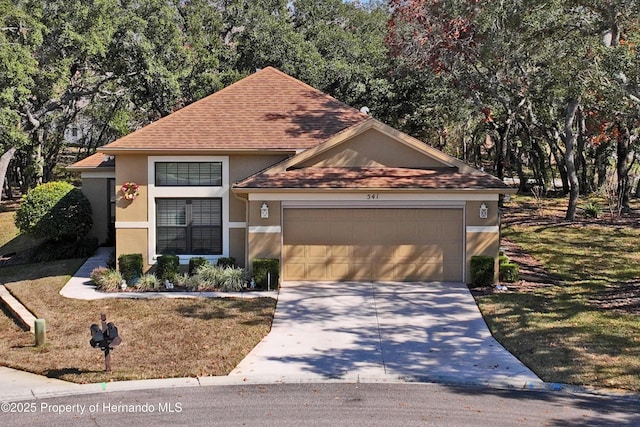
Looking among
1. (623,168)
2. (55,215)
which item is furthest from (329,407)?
(623,168)

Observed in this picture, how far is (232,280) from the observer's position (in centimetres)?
1577

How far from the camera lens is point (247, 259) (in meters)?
16.4

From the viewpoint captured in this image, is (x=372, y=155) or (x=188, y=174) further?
(x=188, y=174)

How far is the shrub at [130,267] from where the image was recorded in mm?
16344

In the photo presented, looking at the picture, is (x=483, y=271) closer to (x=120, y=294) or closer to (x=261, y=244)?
(x=261, y=244)

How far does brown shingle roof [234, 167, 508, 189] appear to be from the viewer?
15.9 metres

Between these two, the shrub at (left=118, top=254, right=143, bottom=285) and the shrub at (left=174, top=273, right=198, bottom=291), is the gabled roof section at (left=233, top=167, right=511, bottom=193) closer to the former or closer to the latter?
the shrub at (left=174, top=273, right=198, bottom=291)

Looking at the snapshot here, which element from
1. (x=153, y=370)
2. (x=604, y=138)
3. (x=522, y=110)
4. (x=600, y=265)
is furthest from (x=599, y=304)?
(x=604, y=138)

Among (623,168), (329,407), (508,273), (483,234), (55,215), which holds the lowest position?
(329,407)

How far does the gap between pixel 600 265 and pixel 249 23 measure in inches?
754

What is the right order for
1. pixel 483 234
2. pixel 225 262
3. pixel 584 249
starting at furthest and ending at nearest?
pixel 584 249 < pixel 225 262 < pixel 483 234

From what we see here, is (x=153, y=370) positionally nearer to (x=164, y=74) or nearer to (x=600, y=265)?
(x=600, y=265)

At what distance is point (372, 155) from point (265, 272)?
4.24 metres

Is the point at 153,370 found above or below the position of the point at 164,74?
below
